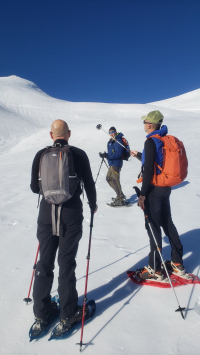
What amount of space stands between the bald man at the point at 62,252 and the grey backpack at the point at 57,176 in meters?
0.10

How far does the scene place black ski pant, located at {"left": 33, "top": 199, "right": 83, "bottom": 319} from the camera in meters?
2.52

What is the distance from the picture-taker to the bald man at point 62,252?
2521mm

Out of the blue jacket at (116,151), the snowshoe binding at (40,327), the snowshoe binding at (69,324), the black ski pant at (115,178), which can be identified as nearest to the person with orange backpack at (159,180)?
the snowshoe binding at (69,324)

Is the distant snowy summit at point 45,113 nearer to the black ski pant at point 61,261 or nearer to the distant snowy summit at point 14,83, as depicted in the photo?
the distant snowy summit at point 14,83

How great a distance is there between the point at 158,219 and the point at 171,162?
0.77 metres

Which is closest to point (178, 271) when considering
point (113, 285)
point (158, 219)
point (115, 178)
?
point (158, 219)

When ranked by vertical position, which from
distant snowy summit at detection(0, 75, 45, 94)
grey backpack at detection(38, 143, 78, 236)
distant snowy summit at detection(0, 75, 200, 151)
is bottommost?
grey backpack at detection(38, 143, 78, 236)

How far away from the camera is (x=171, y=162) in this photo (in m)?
3.01

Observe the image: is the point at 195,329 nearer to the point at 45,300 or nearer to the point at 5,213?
the point at 45,300

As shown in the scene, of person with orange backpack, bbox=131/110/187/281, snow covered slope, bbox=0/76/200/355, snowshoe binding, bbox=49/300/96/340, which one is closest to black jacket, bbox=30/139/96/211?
person with orange backpack, bbox=131/110/187/281

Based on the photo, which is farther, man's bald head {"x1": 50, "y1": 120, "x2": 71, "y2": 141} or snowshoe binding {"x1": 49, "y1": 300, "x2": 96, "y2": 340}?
man's bald head {"x1": 50, "y1": 120, "x2": 71, "y2": 141}

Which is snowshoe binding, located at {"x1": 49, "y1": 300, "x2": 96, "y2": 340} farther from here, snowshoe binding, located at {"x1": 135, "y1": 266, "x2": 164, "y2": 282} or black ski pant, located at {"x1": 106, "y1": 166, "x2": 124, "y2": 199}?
black ski pant, located at {"x1": 106, "y1": 166, "x2": 124, "y2": 199}

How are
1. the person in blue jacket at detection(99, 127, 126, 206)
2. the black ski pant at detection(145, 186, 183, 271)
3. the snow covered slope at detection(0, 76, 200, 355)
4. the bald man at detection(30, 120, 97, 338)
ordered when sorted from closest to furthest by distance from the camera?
1. the snow covered slope at detection(0, 76, 200, 355)
2. the bald man at detection(30, 120, 97, 338)
3. the black ski pant at detection(145, 186, 183, 271)
4. the person in blue jacket at detection(99, 127, 126, 206)

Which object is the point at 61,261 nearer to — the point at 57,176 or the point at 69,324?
the point at 69,324
